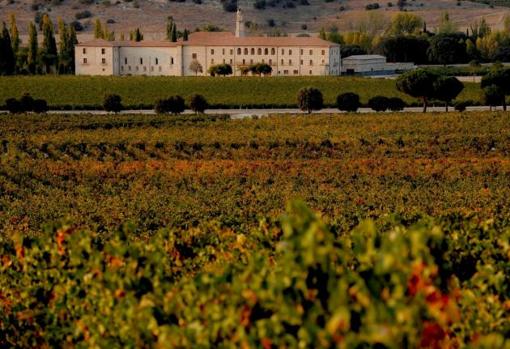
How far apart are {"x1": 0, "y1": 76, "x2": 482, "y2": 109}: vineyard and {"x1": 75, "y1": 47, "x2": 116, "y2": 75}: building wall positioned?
15424 mm

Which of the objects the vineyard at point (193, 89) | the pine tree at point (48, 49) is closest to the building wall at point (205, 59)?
the pine tree at point (48, 49)

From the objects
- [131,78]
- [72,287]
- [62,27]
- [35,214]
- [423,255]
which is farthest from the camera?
[62,27]

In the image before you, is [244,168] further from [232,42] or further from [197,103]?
[232,42]

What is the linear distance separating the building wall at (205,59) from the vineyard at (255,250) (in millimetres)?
72549

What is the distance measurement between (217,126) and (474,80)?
170ft

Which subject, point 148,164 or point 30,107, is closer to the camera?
point 148,164

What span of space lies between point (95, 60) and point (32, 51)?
30.1ft

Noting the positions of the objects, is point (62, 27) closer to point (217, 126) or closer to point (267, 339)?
point (217, 126)

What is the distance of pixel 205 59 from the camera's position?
367 ft

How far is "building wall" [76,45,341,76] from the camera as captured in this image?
111 m

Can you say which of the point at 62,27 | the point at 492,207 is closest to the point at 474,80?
the point at 62,27

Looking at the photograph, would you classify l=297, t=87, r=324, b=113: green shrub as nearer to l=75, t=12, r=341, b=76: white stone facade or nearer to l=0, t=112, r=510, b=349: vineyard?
l=0, t=112, r=510, b=349: vineyard

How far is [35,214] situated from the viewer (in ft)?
78.3

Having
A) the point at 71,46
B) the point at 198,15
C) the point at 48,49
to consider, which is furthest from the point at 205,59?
the point at 198,15
